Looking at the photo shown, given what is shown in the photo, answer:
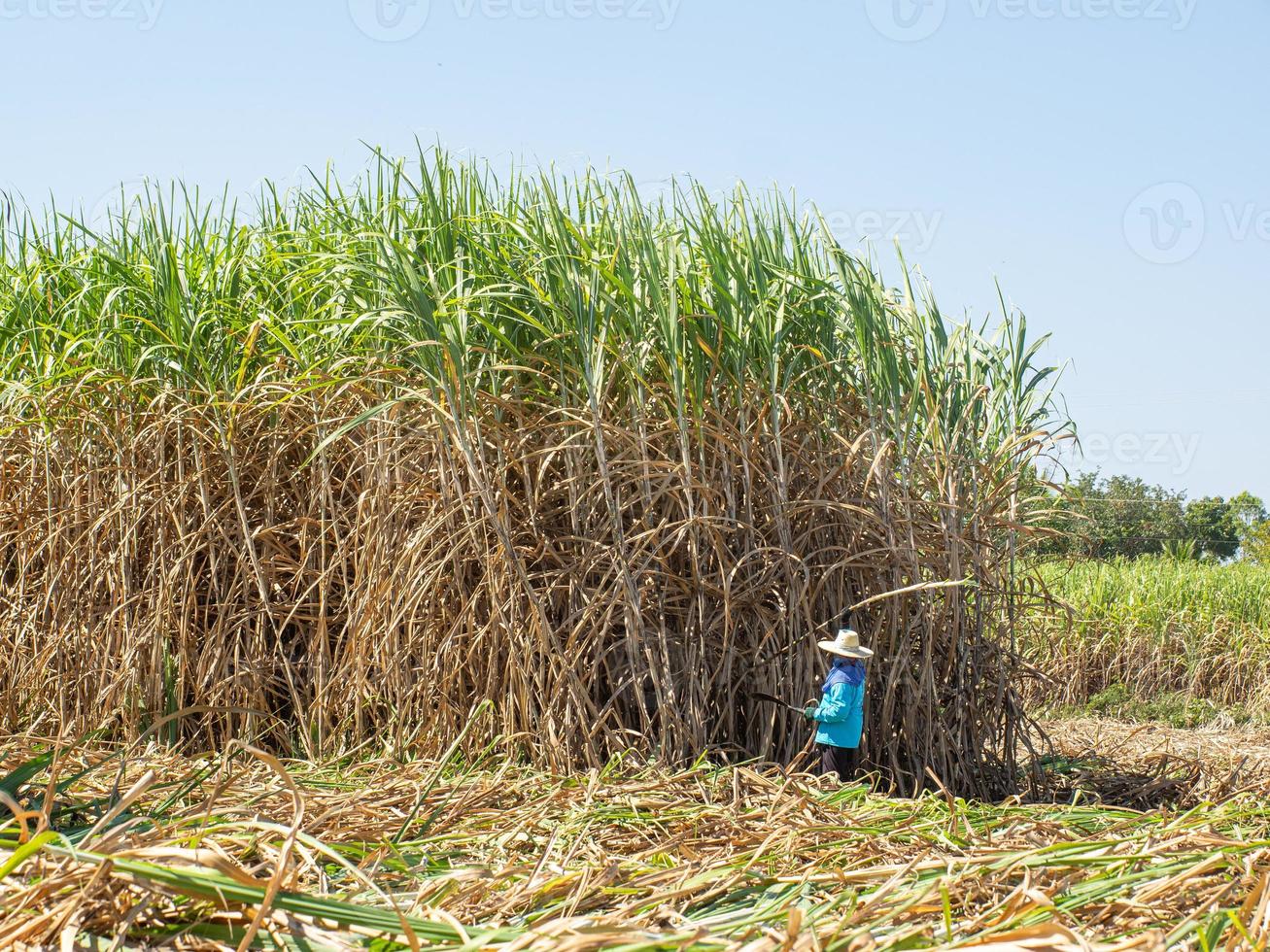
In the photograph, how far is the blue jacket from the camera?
4066 millimetres

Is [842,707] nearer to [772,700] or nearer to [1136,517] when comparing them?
[772,700]

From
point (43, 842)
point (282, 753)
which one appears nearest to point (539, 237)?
point (282, 753)

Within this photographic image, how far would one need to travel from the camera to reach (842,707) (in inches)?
160

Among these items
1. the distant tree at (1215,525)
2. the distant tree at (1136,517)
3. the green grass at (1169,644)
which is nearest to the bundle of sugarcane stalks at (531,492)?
the green grass at (1169,644)

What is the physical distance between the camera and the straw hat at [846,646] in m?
4.06

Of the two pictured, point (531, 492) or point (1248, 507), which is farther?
point (1248, 507)

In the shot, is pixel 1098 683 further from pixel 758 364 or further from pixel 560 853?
pixel 560 853

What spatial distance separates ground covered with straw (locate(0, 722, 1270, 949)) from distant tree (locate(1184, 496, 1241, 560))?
33.4 meters

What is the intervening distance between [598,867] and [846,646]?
1.77 meters

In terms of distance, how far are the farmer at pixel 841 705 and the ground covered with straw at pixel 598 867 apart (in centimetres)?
30

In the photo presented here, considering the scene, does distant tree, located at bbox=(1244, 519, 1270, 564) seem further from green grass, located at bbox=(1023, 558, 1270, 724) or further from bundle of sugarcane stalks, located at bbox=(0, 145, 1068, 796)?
bundle of sugarcane stalks, located at bbox=(0, 145, 1068, 796)

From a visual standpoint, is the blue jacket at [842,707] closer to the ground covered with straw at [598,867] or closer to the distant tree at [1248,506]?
the ground covered with straw at [598,867]

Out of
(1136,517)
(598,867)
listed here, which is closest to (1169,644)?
(598,867)

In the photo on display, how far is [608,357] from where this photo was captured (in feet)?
14.3
